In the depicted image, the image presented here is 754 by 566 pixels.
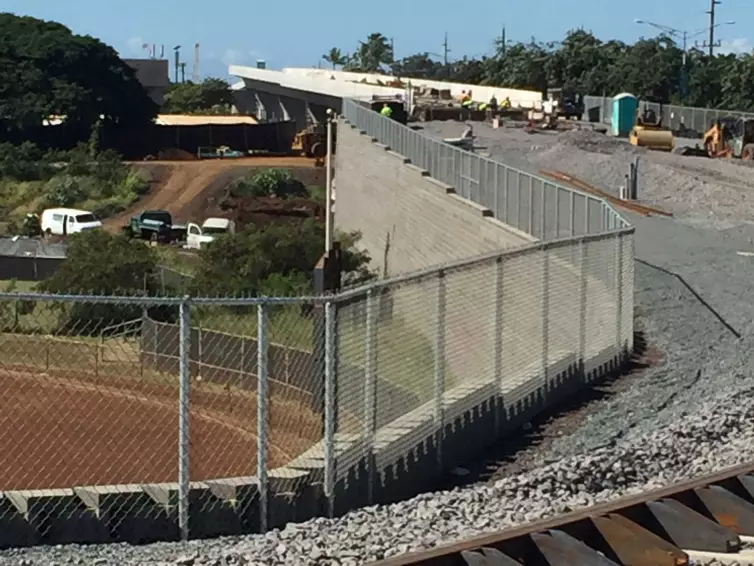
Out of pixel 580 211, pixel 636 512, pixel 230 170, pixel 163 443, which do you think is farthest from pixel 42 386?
pixel 230 170

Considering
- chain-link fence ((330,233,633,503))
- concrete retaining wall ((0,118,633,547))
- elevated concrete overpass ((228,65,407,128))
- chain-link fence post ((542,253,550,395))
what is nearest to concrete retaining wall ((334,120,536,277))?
concrete retaining wall ((0,118,633,547))

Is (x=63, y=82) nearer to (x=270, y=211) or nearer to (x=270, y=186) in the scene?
(x=270, y=186)

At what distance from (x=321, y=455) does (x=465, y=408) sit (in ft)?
9.04

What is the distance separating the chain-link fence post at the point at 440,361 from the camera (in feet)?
42.8

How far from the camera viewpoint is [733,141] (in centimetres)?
6462

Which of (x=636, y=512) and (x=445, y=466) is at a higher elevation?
(x=636, y=512)

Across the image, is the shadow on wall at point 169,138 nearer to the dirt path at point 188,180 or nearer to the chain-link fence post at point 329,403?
the dirt path at point 188,180

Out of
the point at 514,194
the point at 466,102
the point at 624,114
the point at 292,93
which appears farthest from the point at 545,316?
the point at 292,93

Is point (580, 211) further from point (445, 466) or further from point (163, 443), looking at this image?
point (445, 466)

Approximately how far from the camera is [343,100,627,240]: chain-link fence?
24.6 metres

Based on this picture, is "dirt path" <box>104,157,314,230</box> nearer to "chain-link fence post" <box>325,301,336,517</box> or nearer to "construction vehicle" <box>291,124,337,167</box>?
"construction vehicle" <box>291,124,337,167</box>

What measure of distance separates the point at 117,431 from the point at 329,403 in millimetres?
15235

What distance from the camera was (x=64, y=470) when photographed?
22109 mm

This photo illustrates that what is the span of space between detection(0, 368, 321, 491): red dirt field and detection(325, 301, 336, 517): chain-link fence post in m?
3.91
